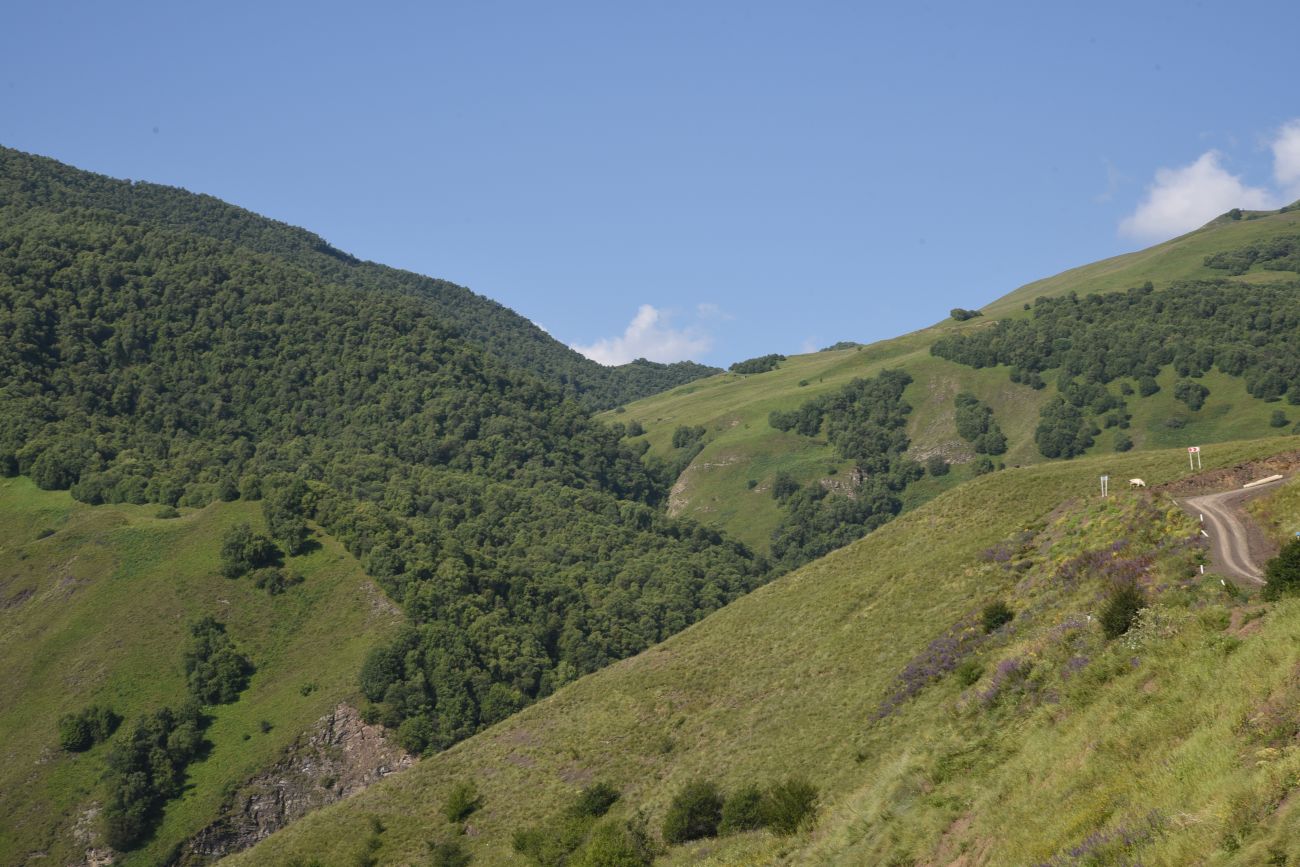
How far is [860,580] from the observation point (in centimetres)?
7200

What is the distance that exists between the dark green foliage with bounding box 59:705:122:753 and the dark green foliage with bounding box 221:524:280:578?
27.5m

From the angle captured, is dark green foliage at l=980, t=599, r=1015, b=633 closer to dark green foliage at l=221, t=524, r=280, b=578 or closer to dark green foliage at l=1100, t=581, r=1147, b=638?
dark green foliage at l=1100, t=581, r=1147, b=638

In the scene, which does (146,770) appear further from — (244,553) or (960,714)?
(960,714)

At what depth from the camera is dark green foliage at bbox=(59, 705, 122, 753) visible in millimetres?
117250

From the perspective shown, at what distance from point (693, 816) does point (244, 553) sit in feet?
364

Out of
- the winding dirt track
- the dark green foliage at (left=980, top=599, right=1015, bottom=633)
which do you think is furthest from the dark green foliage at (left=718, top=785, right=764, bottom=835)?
the winding dirt track

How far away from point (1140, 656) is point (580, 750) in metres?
42.9

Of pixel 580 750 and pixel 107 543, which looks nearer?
pixel 580 750

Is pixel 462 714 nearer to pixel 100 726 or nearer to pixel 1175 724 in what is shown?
pixel 100 726

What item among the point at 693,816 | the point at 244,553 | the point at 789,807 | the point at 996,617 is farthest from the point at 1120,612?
the point at 244,553

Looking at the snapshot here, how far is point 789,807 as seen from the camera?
4059 centimetres

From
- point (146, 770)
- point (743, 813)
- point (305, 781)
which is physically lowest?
point (305, 781)

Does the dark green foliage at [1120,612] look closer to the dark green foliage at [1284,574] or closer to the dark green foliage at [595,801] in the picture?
the dark green foliage at [1284,574]

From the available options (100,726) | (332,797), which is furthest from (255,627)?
(332,797)
